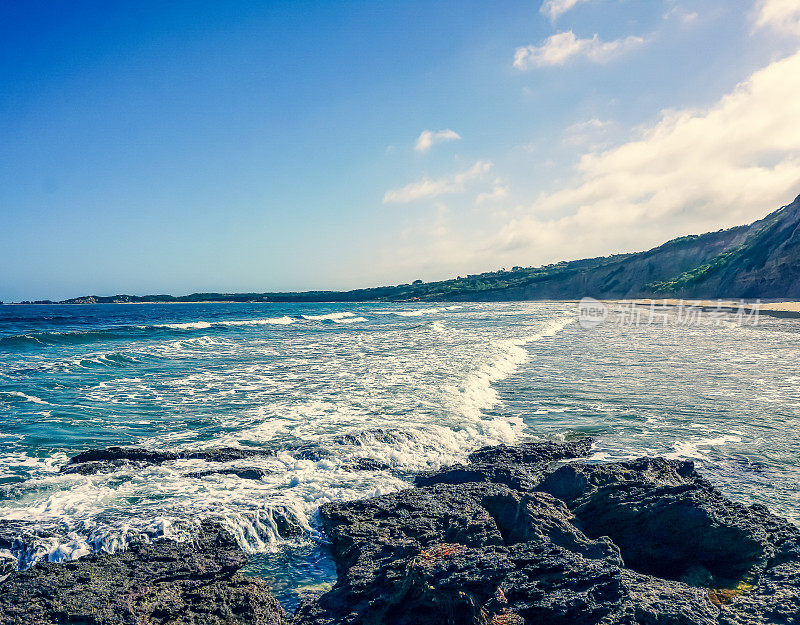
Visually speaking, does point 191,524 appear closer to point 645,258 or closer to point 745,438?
point 745,438

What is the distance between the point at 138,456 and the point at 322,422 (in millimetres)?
3695

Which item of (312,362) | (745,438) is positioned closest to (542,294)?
(312,362)

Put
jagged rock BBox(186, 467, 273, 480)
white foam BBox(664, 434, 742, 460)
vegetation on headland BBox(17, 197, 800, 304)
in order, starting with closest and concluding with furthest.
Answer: jagged rock BBox(186, 467, 273, 480), white foam BBox(664, 434, 742, 460), vegetation on headland BBox(17, 197, 800, 304)

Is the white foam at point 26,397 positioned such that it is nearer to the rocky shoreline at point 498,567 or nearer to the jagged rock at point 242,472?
the jagged rock at point 242,472

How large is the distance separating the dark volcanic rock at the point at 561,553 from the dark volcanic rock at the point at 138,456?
9.87ft

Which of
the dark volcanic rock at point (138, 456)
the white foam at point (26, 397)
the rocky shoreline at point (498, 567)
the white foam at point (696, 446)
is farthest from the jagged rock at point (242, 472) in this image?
the white foam at point (26, 397)

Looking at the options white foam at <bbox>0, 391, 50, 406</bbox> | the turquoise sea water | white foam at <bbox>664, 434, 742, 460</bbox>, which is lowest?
white foam at <bbox>664, 434, 742, 460</bbox>

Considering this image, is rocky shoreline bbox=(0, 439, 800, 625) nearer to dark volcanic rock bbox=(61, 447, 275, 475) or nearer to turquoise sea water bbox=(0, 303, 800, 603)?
turquoise sea water bbox=(0, 303, 800, 603)

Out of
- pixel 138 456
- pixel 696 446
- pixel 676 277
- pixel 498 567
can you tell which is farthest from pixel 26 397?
pixel 676 277

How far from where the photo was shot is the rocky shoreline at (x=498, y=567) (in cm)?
365

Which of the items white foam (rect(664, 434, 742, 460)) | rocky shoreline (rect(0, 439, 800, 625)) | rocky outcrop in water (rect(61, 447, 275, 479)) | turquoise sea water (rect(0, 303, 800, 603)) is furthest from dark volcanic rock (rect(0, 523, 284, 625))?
white foam (rect(664, 434, 742, 460))

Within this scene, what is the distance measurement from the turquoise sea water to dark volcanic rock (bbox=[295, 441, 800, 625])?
87cm

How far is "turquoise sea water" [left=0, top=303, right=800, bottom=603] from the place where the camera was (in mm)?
6152

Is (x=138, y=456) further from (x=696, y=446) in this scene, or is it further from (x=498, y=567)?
(x=696, y=446)
